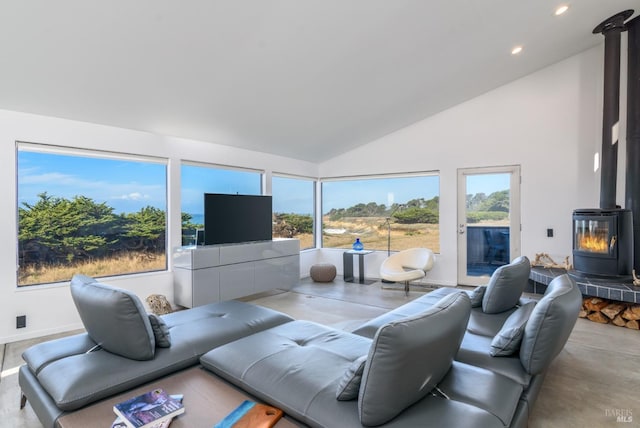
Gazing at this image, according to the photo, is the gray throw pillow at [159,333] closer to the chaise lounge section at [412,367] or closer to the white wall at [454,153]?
the chaise lounge section at [412,367]

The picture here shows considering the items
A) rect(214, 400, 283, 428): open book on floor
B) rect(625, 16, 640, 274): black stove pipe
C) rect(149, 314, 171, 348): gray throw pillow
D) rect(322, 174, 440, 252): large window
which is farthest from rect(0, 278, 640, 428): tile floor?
rect(322, 174, 440, 252): large window

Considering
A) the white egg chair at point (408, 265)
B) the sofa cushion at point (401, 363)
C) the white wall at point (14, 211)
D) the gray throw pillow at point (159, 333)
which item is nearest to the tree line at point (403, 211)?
the white egg chair at point (408, 265)

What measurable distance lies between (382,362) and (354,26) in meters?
2.92

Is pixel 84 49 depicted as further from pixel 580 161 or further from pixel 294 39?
pixel 580 161

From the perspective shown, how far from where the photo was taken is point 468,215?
219 inches

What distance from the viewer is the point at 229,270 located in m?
4.63

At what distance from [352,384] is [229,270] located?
136 inches

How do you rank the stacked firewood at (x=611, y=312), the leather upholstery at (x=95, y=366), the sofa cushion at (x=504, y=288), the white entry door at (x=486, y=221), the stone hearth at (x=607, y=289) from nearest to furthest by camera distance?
1. the leather upholstery at (x=95, y=366)
2. the sofa cushion at (x=504, y=288)
3. the stone hearth at (x=607, y=289)
4. the stacked firewood at (x=611, y=312)
5. the white entry door at (x=486, y=221)

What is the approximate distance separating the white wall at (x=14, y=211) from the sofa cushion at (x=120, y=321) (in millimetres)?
2111

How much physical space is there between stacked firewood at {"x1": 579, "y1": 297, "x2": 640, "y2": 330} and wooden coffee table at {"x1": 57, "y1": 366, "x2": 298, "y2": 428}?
4.06 m

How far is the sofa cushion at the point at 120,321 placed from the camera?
1.90 m

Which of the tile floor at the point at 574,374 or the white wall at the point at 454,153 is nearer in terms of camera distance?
the tile floor at the point at 574,374

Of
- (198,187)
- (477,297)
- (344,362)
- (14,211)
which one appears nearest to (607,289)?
(477,297)

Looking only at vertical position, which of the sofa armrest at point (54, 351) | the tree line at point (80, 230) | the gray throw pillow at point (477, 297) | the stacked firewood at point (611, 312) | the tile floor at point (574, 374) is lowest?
the tile floor at point (574, 374)
